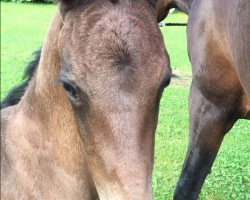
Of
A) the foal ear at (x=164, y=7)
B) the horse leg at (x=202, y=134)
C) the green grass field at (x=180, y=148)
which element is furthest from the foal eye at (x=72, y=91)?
the foal ear at (x=164, y=7)

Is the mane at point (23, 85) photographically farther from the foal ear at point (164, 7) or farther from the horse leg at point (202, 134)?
A: the foal ear at point (164, 7)

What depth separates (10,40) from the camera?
12820 mm

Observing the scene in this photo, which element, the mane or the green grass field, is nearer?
the mane

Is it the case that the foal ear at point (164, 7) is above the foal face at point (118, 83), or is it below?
below

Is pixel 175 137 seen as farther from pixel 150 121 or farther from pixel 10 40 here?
pixel 10 40

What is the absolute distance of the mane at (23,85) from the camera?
2.54m

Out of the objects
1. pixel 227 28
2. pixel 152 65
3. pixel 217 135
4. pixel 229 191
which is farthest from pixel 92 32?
pixel 229 191

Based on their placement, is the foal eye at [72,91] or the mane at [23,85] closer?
the foal eye at [72,91]

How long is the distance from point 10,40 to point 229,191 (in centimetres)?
962

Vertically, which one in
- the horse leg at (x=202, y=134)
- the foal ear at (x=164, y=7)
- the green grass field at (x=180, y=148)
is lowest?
the green grass field at (x=180, y=148)

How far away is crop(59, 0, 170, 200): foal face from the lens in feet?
5.90

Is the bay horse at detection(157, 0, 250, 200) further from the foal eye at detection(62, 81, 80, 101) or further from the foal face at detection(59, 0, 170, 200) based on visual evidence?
the foal eye at detection(62, 81, 80, 101)

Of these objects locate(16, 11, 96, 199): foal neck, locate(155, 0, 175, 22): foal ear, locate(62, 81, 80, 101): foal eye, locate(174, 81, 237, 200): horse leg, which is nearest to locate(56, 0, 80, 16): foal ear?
locate(16, 11, 96, 199): foal neck

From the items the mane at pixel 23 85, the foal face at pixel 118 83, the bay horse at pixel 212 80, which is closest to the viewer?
the foal face at pixel 118 83
